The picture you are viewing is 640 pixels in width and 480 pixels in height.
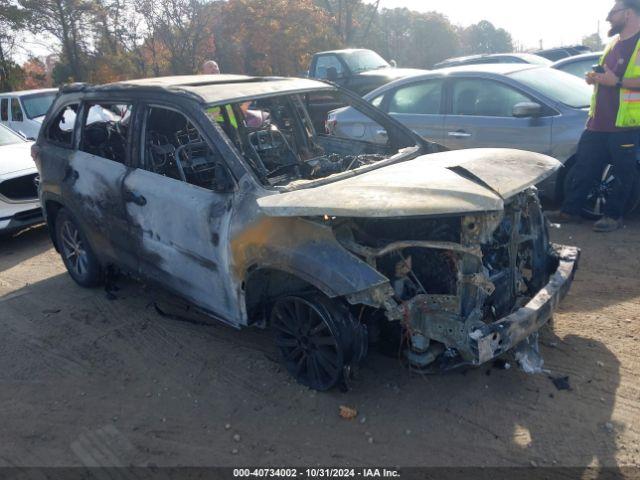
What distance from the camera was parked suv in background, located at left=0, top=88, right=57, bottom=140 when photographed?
11672 millimetres

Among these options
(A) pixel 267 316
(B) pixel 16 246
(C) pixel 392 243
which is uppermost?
(C) pixel 392 243

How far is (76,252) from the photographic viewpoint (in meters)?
5.26

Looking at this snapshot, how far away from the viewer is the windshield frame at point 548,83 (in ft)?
20.4

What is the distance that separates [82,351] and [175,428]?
1.35 m

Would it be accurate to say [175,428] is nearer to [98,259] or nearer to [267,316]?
[267,316]

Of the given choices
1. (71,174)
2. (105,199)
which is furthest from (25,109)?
(105,199)

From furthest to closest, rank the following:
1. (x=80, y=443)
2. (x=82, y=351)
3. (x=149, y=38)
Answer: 1. (x=149, y=38)
2. (x=82, y=351)
3. (x=80, y=443)

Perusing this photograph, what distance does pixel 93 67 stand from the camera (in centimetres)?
2106

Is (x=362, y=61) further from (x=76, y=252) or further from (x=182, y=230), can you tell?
(x=182, y=230)

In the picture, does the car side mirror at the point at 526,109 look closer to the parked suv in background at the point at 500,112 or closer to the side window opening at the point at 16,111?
the parked suv in background at the point at 500,112

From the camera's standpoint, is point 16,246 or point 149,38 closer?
point 16,246

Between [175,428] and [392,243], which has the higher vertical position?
[392,243]

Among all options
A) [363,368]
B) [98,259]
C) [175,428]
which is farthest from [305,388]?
[98,259]

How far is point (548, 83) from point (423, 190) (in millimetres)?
4266
